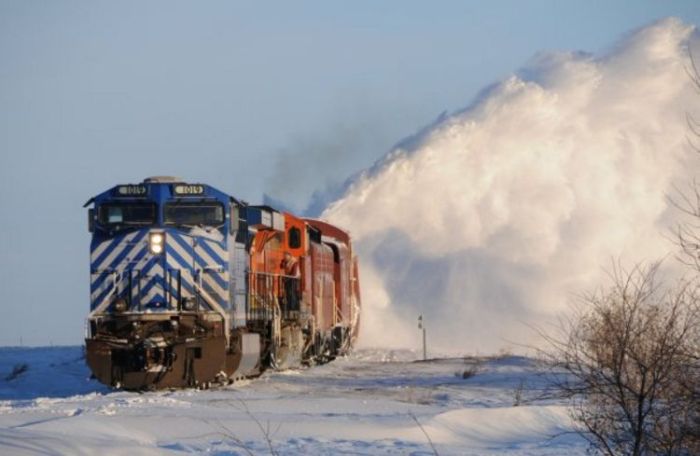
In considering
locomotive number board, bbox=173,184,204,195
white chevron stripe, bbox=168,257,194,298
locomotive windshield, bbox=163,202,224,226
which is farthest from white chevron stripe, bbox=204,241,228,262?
locomotive number board, bbox=173,184,204,195

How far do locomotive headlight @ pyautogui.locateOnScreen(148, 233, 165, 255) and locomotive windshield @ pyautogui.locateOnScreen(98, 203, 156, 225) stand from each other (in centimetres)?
27

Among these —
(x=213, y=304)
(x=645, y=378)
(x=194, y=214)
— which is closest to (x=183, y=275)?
(x=213, y=304)

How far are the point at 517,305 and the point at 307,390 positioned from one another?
2564 cm

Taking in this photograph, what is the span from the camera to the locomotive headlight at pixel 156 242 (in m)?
24.5

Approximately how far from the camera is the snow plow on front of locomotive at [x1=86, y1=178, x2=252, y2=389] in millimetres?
23875

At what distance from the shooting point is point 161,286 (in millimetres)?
24453

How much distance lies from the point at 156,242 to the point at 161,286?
30.6 inches

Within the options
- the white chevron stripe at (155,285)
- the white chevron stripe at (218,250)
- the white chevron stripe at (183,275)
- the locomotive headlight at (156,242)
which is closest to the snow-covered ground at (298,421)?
the white chevron stripe at (183,275)

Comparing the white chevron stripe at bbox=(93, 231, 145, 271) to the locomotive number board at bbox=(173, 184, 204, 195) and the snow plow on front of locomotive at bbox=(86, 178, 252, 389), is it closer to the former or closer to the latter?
the snow plow on front of locomotive at bbox=(86, 178, 252, 389)

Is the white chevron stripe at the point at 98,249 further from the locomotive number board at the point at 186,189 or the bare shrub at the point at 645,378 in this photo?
the bare shrub at the point at 645,378

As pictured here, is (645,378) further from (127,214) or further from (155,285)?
(127,214)

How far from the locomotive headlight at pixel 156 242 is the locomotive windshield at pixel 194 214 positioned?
0.29 meters

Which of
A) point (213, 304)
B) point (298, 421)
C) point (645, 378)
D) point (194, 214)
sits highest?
point (194, 214)

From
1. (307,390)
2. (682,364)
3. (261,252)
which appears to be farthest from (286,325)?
(682,364)
